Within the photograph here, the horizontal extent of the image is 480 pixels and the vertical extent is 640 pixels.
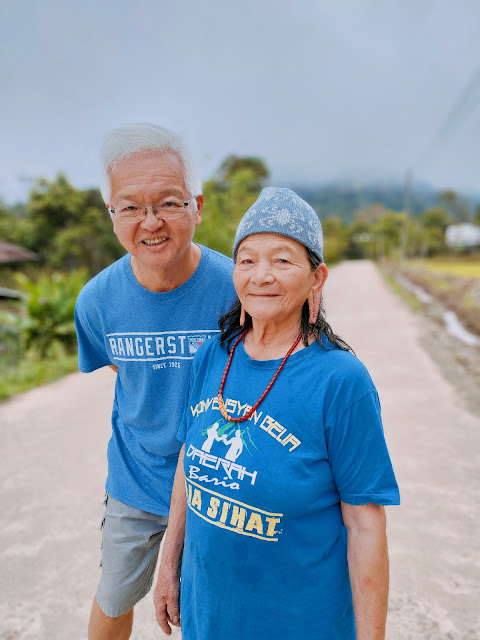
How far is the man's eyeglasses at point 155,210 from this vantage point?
157 centimetres

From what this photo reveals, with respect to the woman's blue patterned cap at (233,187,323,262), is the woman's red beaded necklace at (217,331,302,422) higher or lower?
→ lower

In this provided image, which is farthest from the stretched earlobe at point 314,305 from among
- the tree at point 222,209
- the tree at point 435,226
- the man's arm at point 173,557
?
the tree at point 435,226

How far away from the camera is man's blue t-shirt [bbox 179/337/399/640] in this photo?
117cm

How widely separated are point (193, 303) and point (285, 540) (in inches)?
32.4

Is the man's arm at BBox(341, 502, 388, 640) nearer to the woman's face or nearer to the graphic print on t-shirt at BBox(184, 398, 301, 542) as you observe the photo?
the graphic print on t-shirt at BBox(184, 398, 301, 542)

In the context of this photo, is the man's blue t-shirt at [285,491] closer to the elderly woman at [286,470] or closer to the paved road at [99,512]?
the elderly woman at [286,470]

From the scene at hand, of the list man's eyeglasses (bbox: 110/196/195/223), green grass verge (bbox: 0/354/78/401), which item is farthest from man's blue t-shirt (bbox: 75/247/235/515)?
green grass verge (bbox: 0/354/78/401)

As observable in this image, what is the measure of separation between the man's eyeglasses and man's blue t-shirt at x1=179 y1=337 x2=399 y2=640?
57 centimetres

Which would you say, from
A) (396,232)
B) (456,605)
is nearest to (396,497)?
(456,605)

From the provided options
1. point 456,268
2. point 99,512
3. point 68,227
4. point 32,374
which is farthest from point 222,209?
point 456,268

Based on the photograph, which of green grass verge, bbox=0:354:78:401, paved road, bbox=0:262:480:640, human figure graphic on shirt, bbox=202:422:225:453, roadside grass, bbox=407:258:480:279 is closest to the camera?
human figure graphic on shirt, bbox=202:422:225:453

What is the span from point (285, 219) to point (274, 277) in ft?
0.49

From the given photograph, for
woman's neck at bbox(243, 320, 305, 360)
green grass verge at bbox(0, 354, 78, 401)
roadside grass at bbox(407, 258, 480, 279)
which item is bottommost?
roadside grass at bbox(407, 258, 480, 279)

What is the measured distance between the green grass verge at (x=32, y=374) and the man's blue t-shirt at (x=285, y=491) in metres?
5.80
